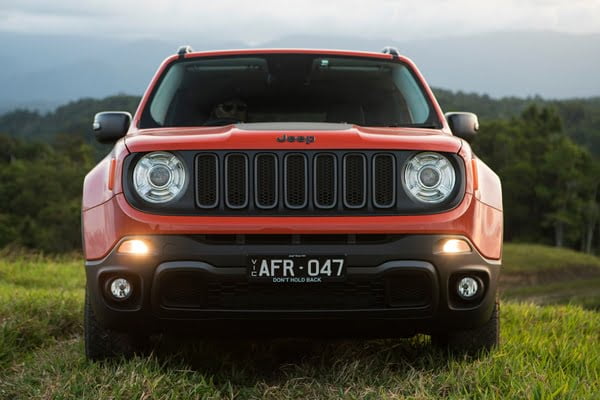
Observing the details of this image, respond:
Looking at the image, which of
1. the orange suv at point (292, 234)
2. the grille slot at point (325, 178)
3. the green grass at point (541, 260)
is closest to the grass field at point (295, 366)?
the orange suv at point (292, 234)

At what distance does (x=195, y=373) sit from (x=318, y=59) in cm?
233

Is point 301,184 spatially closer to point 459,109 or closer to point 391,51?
point 391,51

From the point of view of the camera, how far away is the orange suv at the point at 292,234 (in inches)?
138

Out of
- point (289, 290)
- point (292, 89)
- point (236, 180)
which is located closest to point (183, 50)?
point (292, 89)

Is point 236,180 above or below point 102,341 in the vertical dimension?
above

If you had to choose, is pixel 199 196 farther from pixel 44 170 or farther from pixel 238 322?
pixel 44 170

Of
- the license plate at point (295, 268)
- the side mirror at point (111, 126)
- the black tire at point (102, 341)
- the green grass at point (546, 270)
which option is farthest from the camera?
the green grass at point (546, 270)

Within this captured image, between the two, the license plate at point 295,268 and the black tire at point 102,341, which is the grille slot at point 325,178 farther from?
the black tire at point 102,341

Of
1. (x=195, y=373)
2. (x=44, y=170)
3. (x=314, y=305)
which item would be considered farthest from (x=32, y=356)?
(x=44, y=170)

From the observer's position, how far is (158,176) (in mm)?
3656

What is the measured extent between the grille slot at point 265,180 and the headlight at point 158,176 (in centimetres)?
33

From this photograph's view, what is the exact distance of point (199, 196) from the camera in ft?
11.8

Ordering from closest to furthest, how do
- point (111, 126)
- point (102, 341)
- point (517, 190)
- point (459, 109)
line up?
point (102, 341), point (111, 126), point (517, 190), point (459, 109)

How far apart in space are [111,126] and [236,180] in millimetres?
1176
